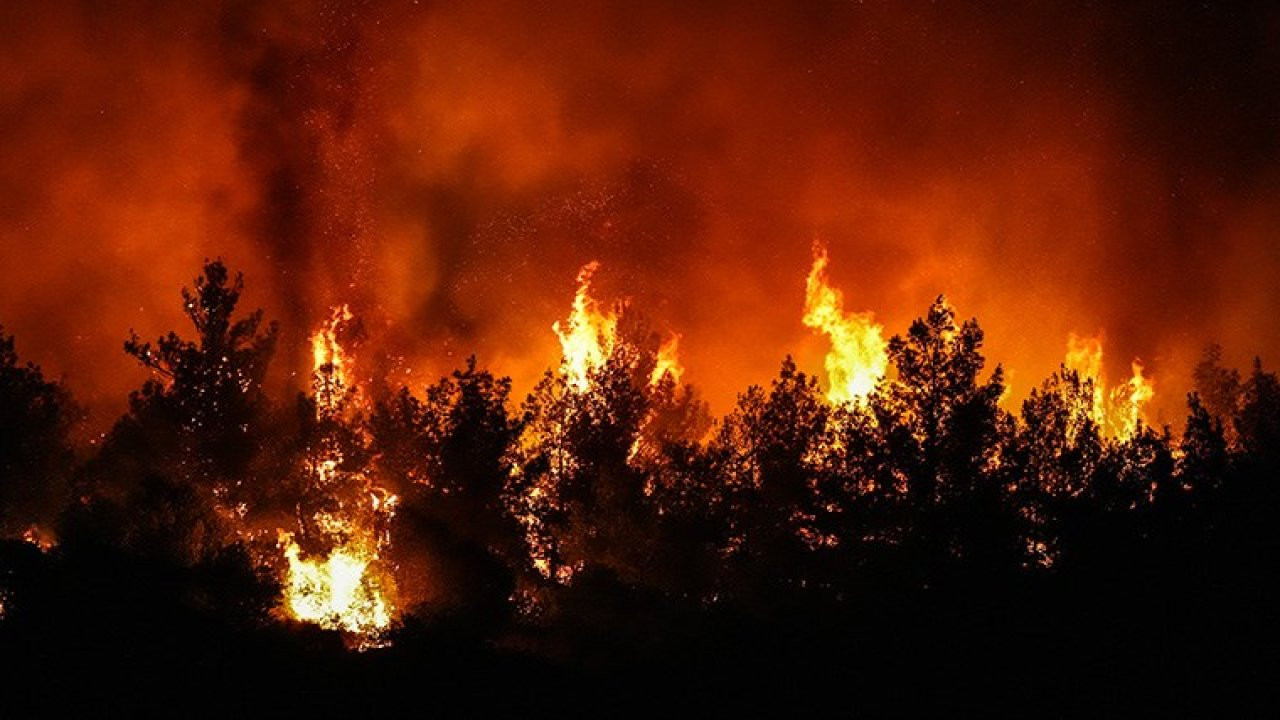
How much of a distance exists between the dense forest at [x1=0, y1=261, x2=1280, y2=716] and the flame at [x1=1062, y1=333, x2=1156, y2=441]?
2187cm

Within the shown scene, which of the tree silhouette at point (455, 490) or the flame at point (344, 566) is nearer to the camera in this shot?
the tree silhouette at point (455, 490)

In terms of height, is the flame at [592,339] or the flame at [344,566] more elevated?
the flame at [592,339]

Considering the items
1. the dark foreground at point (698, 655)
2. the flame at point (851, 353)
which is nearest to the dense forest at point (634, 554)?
the dark foreground at point (698, 655)

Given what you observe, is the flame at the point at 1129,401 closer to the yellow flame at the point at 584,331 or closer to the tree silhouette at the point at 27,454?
the yellow flame at the point at 584,331

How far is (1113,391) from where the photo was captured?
5691 centimetres

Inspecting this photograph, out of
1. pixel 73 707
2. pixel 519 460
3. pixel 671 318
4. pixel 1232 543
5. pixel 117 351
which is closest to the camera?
pixel 73 707

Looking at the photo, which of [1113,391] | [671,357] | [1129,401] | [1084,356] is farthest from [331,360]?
[1129,401]

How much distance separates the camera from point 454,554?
1109 inches

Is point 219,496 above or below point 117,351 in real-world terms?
below

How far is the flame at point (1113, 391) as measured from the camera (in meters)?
54.5

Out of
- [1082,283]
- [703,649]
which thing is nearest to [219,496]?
[703,649]

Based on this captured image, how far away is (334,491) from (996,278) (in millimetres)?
45471

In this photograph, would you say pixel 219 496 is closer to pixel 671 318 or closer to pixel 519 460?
pixel 519 460

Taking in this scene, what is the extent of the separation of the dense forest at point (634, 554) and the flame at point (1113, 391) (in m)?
21.9
